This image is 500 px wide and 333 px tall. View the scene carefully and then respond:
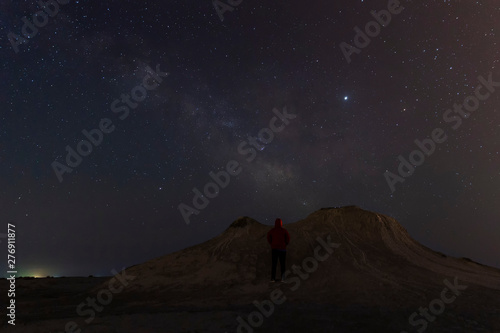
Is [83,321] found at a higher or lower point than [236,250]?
lower

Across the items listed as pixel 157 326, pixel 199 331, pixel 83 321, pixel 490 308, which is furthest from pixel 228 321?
pixel 490 308

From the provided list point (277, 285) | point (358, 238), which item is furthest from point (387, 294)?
point (358, 238)

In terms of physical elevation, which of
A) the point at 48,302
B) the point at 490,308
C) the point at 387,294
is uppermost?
the point at 48,302

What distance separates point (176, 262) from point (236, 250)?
7.75 feet

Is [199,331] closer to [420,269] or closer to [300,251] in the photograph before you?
[300,251]

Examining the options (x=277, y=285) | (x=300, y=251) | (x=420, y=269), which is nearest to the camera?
(x=277, y=285)

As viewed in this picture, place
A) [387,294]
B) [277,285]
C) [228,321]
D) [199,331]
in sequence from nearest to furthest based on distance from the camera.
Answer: [199,331]
[228,321]
[387,294]
[277,285]

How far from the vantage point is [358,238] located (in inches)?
508

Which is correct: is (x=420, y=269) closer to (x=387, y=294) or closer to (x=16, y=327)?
(x=387, y=294)

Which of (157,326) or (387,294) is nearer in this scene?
(157,326)

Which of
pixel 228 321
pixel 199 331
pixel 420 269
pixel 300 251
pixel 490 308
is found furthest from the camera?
pixel 300 251

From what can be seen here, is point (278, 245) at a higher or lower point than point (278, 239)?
lower

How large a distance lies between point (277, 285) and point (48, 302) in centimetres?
672

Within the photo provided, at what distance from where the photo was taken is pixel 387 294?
799 cm
